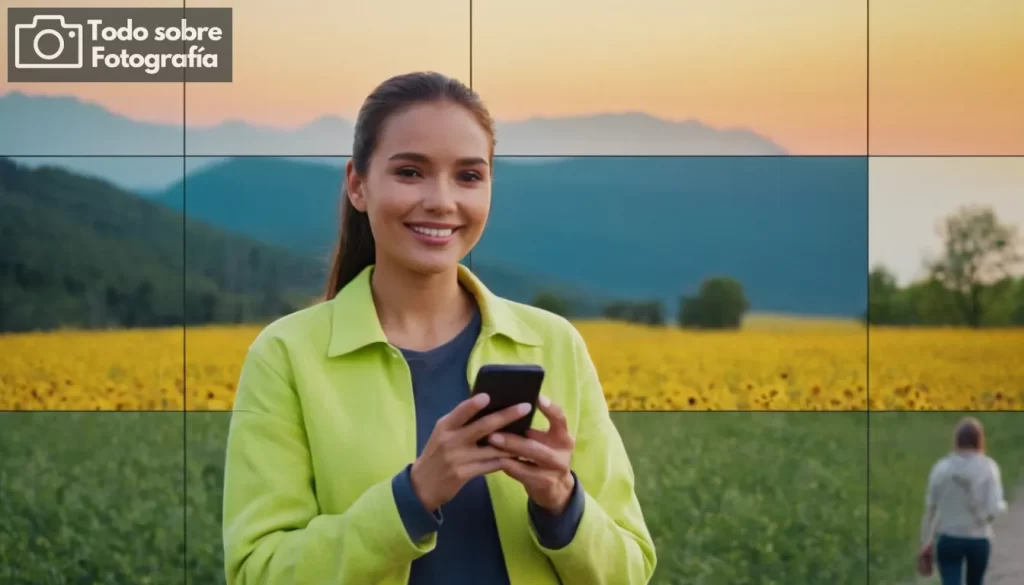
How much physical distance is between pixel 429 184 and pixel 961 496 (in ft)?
14.2

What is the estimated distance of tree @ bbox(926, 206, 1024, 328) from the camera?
5664 mm

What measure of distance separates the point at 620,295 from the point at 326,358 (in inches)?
151

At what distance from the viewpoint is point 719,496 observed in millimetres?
5656

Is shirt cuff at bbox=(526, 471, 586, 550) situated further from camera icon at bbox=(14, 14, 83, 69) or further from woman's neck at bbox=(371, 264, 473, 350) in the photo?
camera icon at bbox=(14, 14, 83, 69)

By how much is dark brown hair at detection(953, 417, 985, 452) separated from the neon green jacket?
4081 millimetres

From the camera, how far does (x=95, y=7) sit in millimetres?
5648

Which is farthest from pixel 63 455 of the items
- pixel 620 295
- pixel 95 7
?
pixel 620 295

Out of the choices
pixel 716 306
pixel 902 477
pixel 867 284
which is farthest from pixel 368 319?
pixel 902 477

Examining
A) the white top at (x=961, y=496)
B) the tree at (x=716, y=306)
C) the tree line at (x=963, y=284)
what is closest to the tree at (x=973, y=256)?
the tree line at (x=963, y=284)

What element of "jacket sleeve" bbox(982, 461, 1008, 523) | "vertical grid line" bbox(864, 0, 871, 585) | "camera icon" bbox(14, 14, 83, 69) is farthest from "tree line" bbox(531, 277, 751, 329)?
"camera icon" bbox(14, 14, 83, 69)

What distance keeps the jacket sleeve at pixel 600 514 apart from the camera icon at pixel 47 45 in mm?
4304

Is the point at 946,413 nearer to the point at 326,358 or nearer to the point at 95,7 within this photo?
the point at 95,7

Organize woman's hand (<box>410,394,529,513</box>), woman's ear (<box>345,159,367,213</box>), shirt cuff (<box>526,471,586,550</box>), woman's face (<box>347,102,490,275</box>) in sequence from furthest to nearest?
woman's ear (<box>345,159,367,213</box>)
woman's face (<box>347,102,490,275</box>)
shirt cuff (<box>526,471,586,550</box>)
woman's hand (<box>410,394,529,513</box>)

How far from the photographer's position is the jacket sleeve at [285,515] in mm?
1732
